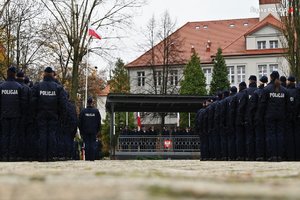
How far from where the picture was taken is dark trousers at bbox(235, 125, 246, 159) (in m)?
16.0

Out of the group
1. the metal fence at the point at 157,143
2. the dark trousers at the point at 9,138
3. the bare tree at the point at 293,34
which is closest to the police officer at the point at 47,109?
the dark trousers at the point at 9,138

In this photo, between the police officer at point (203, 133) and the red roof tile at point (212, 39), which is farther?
the red roof tile at point (212, 39)

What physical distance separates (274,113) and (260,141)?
3.52 feet

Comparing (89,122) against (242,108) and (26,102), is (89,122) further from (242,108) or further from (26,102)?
(242,108)

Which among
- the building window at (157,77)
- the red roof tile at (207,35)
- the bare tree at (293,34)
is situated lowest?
the bare tree at (293,34)

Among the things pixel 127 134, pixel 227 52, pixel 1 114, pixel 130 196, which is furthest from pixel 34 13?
pixel 227 52

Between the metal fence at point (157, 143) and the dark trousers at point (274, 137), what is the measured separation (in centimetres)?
1867

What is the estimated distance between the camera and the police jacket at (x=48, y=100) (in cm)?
1262

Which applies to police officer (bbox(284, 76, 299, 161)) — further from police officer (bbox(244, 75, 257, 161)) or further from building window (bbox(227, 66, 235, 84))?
building window (bbox(227, 66, 235, 84))

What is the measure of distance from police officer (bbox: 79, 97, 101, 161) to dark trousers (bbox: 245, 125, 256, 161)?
4.18m

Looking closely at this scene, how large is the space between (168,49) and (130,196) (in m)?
58.4

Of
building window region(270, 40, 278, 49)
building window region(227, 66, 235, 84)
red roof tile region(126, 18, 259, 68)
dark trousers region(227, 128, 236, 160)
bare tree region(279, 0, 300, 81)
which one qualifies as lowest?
dark trousers region(227, 128, 236, 160)

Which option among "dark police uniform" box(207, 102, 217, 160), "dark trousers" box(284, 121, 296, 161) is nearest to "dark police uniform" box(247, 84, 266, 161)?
"dark trousers" box(284, 121, 296, 161)

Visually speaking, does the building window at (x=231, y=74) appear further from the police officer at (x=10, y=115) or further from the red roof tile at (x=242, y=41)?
the police officer at (x=10, y=115)
